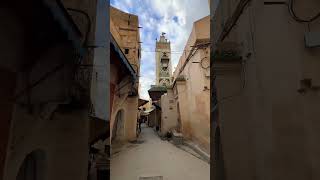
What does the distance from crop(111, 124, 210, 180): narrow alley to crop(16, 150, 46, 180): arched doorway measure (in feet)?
15.6

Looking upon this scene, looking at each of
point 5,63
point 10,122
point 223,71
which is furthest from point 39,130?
point 223,71

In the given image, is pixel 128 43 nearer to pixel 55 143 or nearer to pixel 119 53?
pixel 119 53

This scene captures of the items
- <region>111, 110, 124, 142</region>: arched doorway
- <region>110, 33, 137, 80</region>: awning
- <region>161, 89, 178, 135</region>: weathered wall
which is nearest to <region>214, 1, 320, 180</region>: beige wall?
<region>110, 33, 137, 80</region>: awning

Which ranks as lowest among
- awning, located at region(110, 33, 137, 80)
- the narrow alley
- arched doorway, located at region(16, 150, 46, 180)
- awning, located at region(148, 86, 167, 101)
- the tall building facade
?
the narrow alley

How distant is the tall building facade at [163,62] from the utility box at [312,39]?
131ft

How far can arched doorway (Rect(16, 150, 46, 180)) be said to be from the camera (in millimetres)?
3889

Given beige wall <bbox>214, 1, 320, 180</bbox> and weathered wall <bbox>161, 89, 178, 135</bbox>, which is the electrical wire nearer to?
beige wall <bbox>214, 1, 320, 180</bbox>

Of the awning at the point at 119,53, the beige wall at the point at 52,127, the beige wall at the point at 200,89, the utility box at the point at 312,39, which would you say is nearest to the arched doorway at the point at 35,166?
the beige wall at the point at 52,127

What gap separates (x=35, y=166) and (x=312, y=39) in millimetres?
4338

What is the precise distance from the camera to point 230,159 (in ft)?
15.3

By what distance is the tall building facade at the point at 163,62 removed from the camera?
43844 mm

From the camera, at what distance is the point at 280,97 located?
3584 mm

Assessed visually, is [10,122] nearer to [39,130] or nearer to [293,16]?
[39,130]

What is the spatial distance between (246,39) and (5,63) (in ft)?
11.5
